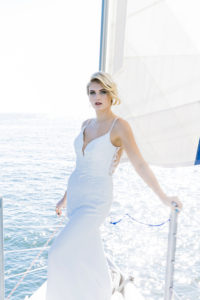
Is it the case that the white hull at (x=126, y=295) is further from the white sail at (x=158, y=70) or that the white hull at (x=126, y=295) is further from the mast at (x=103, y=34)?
the mast at (x=103, y=34)

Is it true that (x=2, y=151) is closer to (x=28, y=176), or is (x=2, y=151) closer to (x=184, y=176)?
(x=28, y=176)

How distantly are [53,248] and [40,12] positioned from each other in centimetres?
2372

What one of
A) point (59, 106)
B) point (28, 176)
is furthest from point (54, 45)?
point (28, 176)

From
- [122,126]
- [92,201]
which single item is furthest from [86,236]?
[122,126]

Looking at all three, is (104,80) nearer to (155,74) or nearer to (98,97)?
(98,97)

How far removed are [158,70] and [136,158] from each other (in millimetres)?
716

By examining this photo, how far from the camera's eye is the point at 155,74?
203 centimetres

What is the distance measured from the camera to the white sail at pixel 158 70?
1.89 m

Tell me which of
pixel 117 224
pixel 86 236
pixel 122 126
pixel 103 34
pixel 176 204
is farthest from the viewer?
pixel 117 224

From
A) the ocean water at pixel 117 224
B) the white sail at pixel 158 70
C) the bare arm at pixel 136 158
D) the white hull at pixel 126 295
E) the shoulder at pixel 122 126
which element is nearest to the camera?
the bare arm at pixel 136 158

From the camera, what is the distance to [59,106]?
3841cm

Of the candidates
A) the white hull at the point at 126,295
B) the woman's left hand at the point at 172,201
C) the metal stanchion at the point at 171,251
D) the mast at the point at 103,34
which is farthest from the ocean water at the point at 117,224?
the mast at the point at 103,34

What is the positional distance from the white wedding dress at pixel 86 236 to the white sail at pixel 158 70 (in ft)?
1.55

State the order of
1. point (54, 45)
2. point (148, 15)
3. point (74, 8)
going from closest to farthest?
point (148, 15), point (74, 8), point (54, 45)
